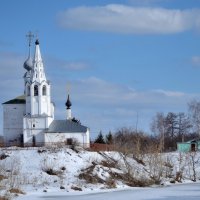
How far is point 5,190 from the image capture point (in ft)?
149

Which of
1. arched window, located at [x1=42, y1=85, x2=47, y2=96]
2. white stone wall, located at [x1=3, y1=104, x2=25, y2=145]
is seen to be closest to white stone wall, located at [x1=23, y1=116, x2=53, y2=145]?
white stone wall, located at [x1=3, y1=104, x2=25, y2=145]

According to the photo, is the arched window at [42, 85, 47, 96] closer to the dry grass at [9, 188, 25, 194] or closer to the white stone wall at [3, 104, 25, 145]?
the white stone wall at [3, 104, 25, 145]

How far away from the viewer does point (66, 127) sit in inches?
3014

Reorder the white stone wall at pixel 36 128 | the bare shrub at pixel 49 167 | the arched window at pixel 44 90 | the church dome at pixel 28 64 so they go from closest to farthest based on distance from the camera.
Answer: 1. the bare shrub at pixel 49 167
2. the white stone wall at pixel 36 128
3. the arched window at pixel 44 90
4. the church dome at pixel 28 64

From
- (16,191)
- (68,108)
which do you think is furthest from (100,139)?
(16,191)

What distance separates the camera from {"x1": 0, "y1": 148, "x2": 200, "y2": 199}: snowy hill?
53.5 m

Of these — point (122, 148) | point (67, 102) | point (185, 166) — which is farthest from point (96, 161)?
point (67, 102)

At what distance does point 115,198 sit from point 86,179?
1434 centimetres

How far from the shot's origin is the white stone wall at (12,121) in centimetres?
7906

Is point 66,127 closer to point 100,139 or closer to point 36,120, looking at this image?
point 36,120

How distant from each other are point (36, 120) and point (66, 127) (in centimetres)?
382

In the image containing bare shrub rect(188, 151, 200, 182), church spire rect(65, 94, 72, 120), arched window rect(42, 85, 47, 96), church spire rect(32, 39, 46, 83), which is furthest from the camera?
church spire rect(65, 94, 72, 120)

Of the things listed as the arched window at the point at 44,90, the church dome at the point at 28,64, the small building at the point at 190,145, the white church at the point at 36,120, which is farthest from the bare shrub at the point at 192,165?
the church dome at the point at 28,64

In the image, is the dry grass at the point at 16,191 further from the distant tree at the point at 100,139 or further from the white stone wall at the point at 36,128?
the distant tree at the point at 100,139
